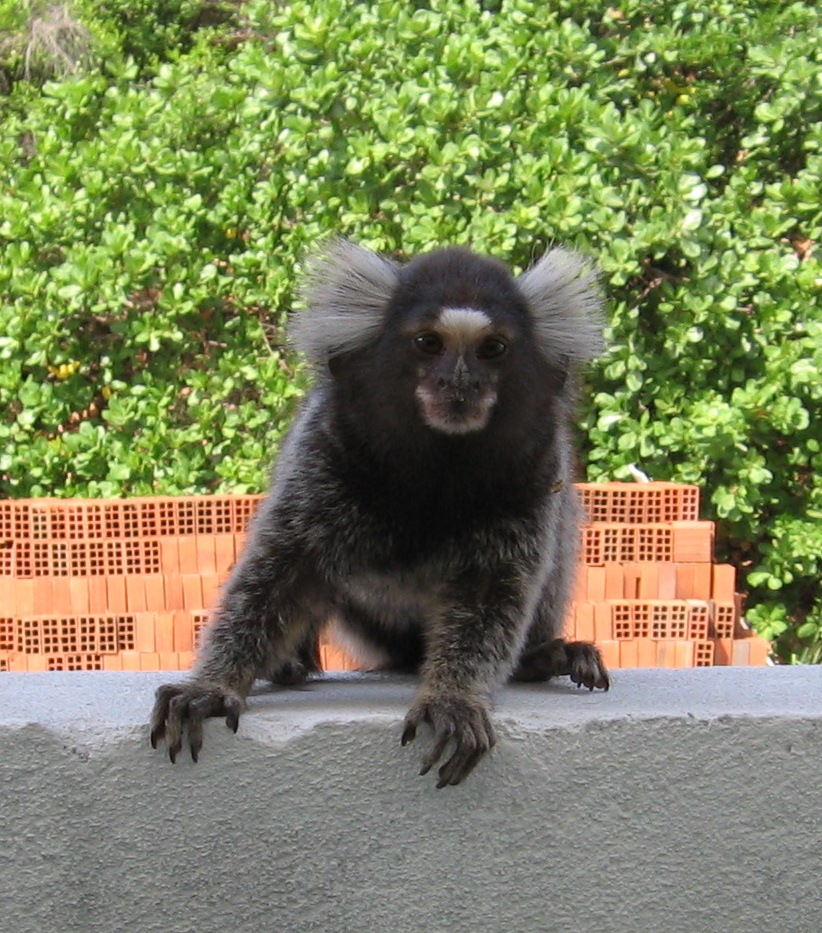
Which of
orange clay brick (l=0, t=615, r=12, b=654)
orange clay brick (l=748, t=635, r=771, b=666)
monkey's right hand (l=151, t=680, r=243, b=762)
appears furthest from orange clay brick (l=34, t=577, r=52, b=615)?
monkey's right hand (l=151, t=680, r=243, b=762)

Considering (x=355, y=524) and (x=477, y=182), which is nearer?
(x=355, y=524)

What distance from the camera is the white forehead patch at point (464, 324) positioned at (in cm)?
262

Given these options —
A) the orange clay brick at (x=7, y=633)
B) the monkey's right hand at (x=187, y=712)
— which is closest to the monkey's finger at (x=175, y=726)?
the monkey's right hand at (x=187, y=712)

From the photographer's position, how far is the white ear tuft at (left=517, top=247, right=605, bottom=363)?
9.55 ft

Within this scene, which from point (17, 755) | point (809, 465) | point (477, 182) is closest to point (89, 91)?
point (477, 182)

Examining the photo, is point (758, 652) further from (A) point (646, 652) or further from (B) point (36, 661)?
(B) point (36, 661)

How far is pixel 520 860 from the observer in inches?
96.0

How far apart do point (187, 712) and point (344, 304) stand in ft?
2.92

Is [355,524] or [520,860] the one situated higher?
[355,524]

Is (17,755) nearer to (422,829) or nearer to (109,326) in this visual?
(422,829)

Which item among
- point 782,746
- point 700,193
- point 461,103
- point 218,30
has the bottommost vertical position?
point 782,746

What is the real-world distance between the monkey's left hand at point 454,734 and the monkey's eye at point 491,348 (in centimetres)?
63

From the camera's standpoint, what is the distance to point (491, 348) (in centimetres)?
268

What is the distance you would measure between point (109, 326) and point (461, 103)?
1.61 metres
